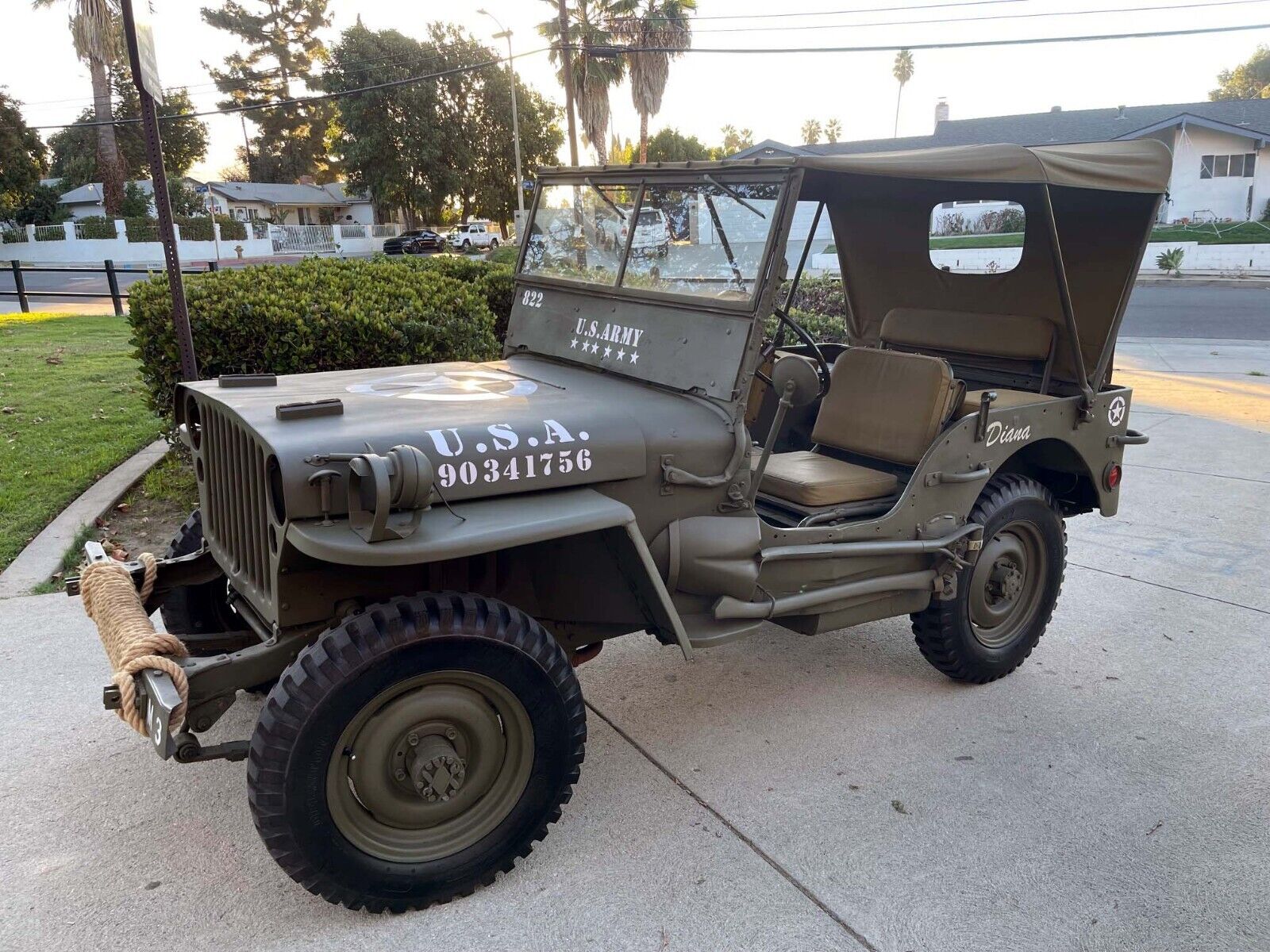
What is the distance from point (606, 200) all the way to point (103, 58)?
2686 centimetres

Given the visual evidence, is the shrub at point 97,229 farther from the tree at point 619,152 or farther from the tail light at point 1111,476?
the tail light at point 1111,476

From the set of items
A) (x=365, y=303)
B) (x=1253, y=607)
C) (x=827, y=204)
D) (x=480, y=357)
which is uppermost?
(x=827, y=204)

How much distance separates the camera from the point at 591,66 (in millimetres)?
25219

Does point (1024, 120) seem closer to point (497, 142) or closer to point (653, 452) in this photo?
point (497, 142)

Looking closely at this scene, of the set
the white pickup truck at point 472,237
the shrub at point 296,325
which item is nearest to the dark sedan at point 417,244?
the white pickup truck at point 472,237

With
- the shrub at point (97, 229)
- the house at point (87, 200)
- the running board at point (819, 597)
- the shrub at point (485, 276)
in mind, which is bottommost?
the running board at point (819, 597)

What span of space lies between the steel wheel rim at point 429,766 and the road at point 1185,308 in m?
12.0

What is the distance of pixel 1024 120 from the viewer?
36.3 meters

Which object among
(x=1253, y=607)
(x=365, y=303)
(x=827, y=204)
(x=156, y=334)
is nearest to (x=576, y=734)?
(x=827, y=204)

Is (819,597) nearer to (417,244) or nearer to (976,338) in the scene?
(976,338)

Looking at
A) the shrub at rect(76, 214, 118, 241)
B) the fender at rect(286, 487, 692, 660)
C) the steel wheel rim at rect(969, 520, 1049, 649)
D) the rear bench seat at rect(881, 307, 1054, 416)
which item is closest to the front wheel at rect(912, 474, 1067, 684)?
the steel wheel rim at rect(969, 520, 1049, 649)

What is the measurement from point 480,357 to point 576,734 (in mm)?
4248

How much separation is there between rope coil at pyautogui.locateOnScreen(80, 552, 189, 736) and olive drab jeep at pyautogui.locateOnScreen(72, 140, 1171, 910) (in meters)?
0.04

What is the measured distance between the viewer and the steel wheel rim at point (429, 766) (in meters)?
2.52
